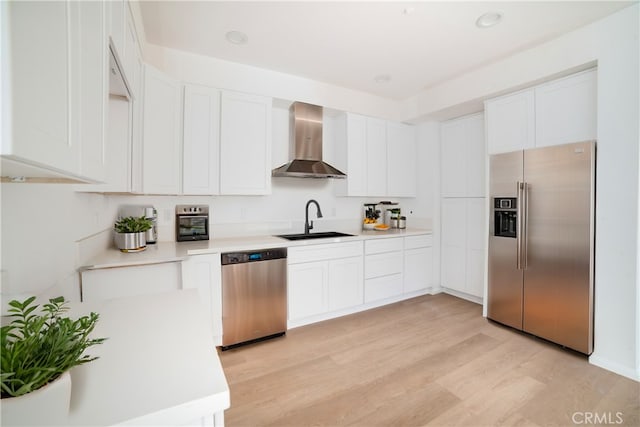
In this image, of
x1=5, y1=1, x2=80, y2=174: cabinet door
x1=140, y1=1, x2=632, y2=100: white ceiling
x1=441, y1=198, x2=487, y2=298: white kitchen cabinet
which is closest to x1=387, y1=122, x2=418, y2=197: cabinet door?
x1=441, y1=198, x2=487, y2=298: white kitchen cabinet

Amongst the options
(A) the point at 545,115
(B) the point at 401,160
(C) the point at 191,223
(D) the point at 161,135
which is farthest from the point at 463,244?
(D) the point at 161,135

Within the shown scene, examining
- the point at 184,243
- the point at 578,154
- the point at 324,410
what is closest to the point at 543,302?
the point at 578,154

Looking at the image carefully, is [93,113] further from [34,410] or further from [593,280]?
[593,280]

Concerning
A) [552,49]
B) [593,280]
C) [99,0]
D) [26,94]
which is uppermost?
[552,49]

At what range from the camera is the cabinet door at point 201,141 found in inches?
98.7

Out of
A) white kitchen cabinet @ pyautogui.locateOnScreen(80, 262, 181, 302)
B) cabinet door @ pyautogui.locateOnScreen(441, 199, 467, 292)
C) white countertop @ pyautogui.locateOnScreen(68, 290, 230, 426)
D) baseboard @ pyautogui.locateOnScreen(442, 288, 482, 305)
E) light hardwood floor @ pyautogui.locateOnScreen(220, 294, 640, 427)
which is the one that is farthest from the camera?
cabinet door @ pyautogui.locateOnScreen(441, 199, 467, 292)

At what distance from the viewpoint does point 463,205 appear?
3.63 m

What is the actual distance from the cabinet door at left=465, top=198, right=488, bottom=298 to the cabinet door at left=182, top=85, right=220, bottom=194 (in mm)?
3025

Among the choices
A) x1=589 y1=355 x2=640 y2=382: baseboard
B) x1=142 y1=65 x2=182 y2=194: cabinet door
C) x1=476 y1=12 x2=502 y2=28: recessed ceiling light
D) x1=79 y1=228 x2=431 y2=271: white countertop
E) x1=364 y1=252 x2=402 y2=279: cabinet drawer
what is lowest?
x1=589 y1=355 x2=640 y2=382: baseboard

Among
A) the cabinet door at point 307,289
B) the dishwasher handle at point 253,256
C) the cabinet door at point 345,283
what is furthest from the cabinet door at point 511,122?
the dishwasher handle at point 253,256

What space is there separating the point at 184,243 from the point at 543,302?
3.34 meters

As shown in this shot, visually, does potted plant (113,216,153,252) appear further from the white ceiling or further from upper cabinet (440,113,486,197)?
upper cabinet (440,113,486,197)

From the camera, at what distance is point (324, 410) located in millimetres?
1729

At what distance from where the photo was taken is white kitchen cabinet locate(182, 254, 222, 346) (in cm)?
227
